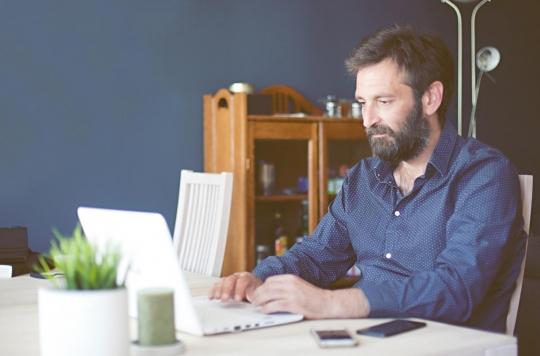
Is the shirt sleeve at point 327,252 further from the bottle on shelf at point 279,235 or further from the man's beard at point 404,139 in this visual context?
the bottle on shelf at point 279,235

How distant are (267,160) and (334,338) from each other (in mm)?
2875

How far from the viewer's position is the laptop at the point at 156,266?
52.2 inches

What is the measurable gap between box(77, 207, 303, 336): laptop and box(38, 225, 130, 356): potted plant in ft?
0.31

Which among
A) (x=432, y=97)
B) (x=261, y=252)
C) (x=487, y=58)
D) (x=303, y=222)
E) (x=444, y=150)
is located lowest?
(x=261, y=252)

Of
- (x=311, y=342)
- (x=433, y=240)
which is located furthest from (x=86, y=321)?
(x=433, y=240)

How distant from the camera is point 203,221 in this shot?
2.77 meters

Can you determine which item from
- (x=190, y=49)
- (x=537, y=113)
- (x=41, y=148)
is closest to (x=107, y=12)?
(x=190, y=49)

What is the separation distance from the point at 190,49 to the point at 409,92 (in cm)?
243

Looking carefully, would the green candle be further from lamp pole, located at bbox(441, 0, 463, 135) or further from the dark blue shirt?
lamp pole, located at bbox(441, 0, 463, 135)

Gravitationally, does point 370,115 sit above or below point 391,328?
above

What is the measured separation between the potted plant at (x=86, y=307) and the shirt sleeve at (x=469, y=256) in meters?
0.61

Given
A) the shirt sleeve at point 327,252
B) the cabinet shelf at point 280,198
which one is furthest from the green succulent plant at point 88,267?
the cabinet shelf at point 280,198

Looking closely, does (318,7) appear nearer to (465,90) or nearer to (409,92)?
(465,90)

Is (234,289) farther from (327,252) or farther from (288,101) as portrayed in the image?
(288,101)
